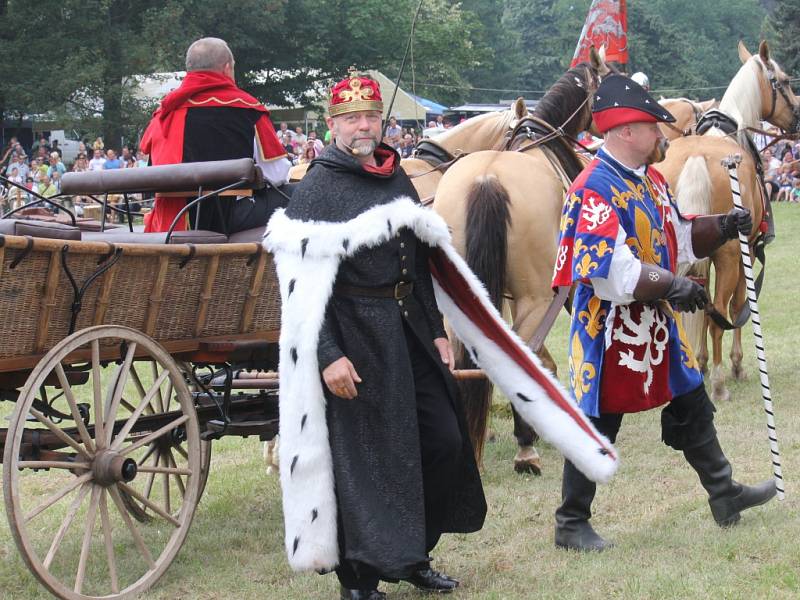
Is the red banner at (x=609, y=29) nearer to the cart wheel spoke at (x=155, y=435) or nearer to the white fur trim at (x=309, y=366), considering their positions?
the cart wheel spoke at (x=155, y=435)

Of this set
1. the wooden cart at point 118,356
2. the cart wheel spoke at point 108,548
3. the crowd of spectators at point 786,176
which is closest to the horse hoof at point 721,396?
the wooden cart at point 118,356

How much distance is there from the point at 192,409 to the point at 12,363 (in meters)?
0.84

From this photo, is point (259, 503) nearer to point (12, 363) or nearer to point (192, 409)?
point (192, 409)

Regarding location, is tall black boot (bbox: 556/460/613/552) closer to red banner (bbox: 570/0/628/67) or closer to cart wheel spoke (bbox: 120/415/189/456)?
cart wheel spoke (bbox: 120/415/189/456)

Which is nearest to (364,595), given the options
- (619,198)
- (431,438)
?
(431,438)

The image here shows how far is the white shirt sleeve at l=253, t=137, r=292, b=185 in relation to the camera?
226 inches

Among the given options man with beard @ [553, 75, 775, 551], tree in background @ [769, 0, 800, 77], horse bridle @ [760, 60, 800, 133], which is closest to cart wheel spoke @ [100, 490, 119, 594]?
man with beard @ [553, 75, 775, 551]

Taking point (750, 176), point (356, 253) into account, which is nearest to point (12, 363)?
point (356, 253)

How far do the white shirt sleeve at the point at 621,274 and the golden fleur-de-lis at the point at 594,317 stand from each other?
17cm

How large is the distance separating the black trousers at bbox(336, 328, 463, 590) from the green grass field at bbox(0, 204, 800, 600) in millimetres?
344

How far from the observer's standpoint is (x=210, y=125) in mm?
5676

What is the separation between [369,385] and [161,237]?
4.92ft

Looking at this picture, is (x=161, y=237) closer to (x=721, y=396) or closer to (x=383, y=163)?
(x=383, y=163)

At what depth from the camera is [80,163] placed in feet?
82.7
